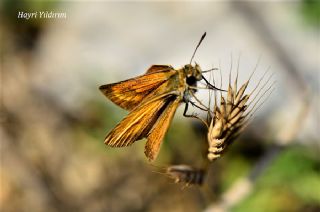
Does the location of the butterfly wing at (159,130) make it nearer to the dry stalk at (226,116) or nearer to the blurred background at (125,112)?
the dry stalk at (226,116)

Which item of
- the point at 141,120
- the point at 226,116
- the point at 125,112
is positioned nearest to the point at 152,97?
the point at 141,120

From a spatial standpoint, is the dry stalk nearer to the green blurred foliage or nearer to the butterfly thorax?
the butterfly thorax

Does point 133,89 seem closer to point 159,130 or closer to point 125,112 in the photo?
point 159,130

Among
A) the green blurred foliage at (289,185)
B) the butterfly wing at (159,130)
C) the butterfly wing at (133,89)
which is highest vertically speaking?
the butterfly wing at (133,89)

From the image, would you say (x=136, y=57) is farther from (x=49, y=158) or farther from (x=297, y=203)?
(x=297, y=203)

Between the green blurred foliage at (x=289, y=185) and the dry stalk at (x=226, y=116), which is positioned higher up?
the dry stalk at (x=226, y=116)

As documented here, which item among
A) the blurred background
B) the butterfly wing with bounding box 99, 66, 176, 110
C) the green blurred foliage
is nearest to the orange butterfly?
the butterfly wing with bounding box 99, 66, 176, 110

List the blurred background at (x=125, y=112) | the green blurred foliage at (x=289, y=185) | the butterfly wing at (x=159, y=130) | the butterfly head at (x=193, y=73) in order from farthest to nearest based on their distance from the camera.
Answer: the blurred background at (x=125, y=112)
the green blurred foliage at (x=289, y=185)
the butterfly head at (x=193, y=73)
the butterfly wing at (x=159, y=130)

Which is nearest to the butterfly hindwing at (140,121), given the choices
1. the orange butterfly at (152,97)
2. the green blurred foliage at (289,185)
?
the orange butterfly at (152,97)

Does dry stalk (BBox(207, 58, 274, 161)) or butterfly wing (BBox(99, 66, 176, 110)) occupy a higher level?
butterfly wing (BBox(99, 66, 176, 110))
